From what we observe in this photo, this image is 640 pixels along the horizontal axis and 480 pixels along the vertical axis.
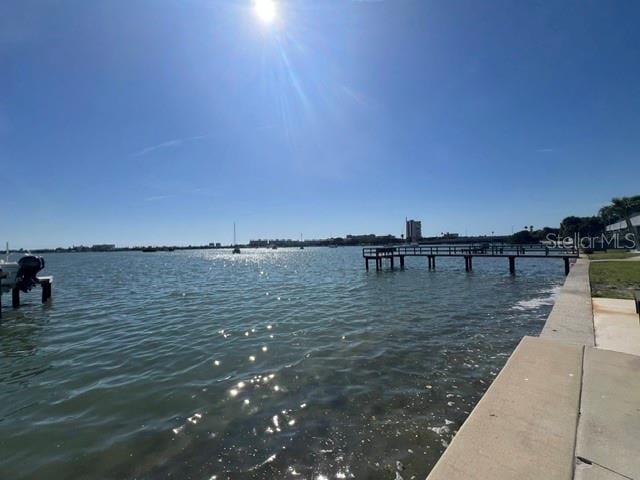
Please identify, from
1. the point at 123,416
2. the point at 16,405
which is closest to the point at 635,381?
Result: the point at 123,416

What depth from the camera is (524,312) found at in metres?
12.7

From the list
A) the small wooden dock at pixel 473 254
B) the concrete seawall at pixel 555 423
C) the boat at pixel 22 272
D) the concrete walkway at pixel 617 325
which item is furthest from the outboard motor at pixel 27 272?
the small wooden dock at pixel 473 254

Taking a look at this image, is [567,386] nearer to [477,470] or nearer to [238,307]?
[477,470]

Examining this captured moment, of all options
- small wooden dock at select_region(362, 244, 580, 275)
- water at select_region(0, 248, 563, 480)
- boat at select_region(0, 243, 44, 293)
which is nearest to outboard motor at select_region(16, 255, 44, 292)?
boat at select_region(0, 243, 44, 293)

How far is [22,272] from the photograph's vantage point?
Result: 19453 millimetres

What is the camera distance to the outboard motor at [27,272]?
19.3 m

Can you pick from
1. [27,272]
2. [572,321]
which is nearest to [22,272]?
[27,272]

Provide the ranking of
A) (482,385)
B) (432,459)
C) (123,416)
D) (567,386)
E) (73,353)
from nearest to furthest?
(432,459)
(567,386)
(123,416)
(482,385)
(73,353)

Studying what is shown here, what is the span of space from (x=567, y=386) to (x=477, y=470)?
2508 millimetres

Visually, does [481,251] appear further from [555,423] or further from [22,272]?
[22,272]

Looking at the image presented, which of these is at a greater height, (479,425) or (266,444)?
(479,425)

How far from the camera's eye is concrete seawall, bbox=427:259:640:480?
2.83m

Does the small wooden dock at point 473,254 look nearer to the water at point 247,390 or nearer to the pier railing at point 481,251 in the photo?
the pier railing at point 481,251

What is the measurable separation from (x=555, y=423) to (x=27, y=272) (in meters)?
26.1
